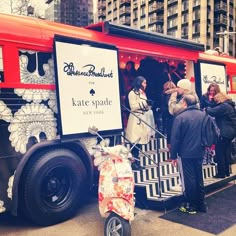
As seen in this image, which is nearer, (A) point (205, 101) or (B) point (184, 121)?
(B) point (184, 121)

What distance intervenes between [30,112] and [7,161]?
72 centimetres

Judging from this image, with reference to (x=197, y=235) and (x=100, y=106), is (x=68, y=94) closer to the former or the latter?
(x=100, y=106)

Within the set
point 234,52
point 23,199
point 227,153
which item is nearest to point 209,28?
point 234,52

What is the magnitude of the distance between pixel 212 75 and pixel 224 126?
1.94 metres

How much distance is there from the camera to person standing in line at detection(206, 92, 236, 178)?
648 cm

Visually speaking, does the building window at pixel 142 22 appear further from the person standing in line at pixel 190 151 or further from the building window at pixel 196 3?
A: the person standing in line at pixel 190 151

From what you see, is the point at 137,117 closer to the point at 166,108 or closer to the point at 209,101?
the point at 166,108

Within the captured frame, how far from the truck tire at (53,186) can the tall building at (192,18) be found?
4825 centimetres

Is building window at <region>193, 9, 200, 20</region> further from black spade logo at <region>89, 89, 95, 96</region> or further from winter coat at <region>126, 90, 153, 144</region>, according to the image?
black spade logo at <region>89, 89, 95, 96</region>

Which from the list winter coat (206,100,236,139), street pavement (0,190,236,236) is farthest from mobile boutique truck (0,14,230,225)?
winter coat (206,100,236,139)

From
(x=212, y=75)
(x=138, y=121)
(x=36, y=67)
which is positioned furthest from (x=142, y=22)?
(x=36, y=67)

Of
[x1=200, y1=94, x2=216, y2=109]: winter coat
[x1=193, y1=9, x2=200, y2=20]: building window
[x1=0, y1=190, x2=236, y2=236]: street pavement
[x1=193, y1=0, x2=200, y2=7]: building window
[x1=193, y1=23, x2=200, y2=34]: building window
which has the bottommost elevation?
[x1=0, y1=190, x2=236, y2=236]: street pavement

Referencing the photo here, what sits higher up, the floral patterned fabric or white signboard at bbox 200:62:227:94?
white signboard at bbox 200:62:227:94

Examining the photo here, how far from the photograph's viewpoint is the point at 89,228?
4555 mm
